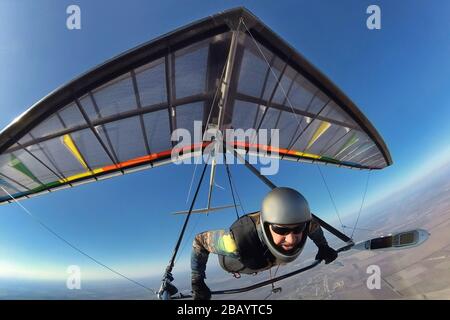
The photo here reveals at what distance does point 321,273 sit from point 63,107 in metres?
89.5

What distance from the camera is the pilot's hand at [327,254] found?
12.9 ft

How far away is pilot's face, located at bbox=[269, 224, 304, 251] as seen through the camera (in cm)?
280

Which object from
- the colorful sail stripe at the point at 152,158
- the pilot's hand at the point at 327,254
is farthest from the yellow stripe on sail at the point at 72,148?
the pilot's hand at the point at 327,254

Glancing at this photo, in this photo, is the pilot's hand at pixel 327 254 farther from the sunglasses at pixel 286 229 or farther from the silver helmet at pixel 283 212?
the sunglasses at pixel 286 229

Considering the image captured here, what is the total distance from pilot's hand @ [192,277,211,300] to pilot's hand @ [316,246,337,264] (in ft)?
5.88

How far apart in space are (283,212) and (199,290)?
1.54 m

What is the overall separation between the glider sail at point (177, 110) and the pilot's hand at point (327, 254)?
317 centimetres

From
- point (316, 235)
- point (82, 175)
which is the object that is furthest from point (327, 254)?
point (82, 175)

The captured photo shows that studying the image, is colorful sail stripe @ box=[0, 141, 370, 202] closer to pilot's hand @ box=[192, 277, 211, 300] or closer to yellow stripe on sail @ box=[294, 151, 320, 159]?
yellow stripe on sail @ box=[294, 151, 320, 159]

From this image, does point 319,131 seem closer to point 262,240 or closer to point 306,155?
point 306,155

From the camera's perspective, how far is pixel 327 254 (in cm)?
396
